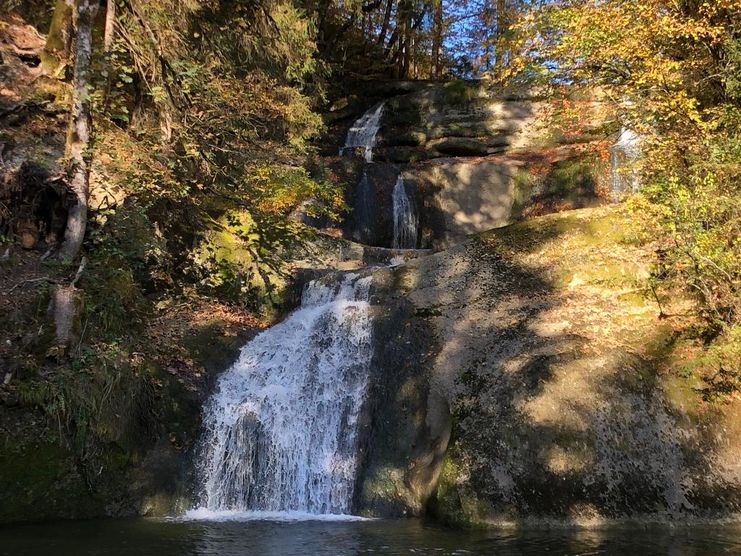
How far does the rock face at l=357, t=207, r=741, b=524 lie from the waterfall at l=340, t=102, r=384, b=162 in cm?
1274

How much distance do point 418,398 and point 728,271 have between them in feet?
16.6

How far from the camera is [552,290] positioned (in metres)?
10.9

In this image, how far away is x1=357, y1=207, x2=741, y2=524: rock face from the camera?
24.3 feet

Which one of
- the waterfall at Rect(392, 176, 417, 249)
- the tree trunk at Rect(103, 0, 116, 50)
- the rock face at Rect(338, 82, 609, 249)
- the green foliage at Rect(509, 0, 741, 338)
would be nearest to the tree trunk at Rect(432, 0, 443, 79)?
the rock face at Rect(338, 82, 609, 249)

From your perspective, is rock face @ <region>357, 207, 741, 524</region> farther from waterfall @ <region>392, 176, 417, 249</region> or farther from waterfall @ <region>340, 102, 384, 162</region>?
waterfall @ <region>340, 102, 384, 162</region>

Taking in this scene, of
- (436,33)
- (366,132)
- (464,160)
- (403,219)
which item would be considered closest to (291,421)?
(403,219)

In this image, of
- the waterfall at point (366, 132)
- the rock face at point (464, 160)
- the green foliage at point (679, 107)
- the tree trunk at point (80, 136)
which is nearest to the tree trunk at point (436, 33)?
the rock face at point (464, 160)

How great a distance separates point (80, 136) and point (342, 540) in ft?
24.4

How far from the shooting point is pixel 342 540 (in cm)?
681

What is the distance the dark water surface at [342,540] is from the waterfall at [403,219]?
41.5ft

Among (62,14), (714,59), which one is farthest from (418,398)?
(62,14)

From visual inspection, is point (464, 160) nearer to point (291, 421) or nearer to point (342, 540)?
point (291, 421)

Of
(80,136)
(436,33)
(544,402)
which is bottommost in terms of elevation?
(544,402)

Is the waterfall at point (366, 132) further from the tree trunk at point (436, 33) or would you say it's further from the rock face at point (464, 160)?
the tree trunk at point (436, 33)
